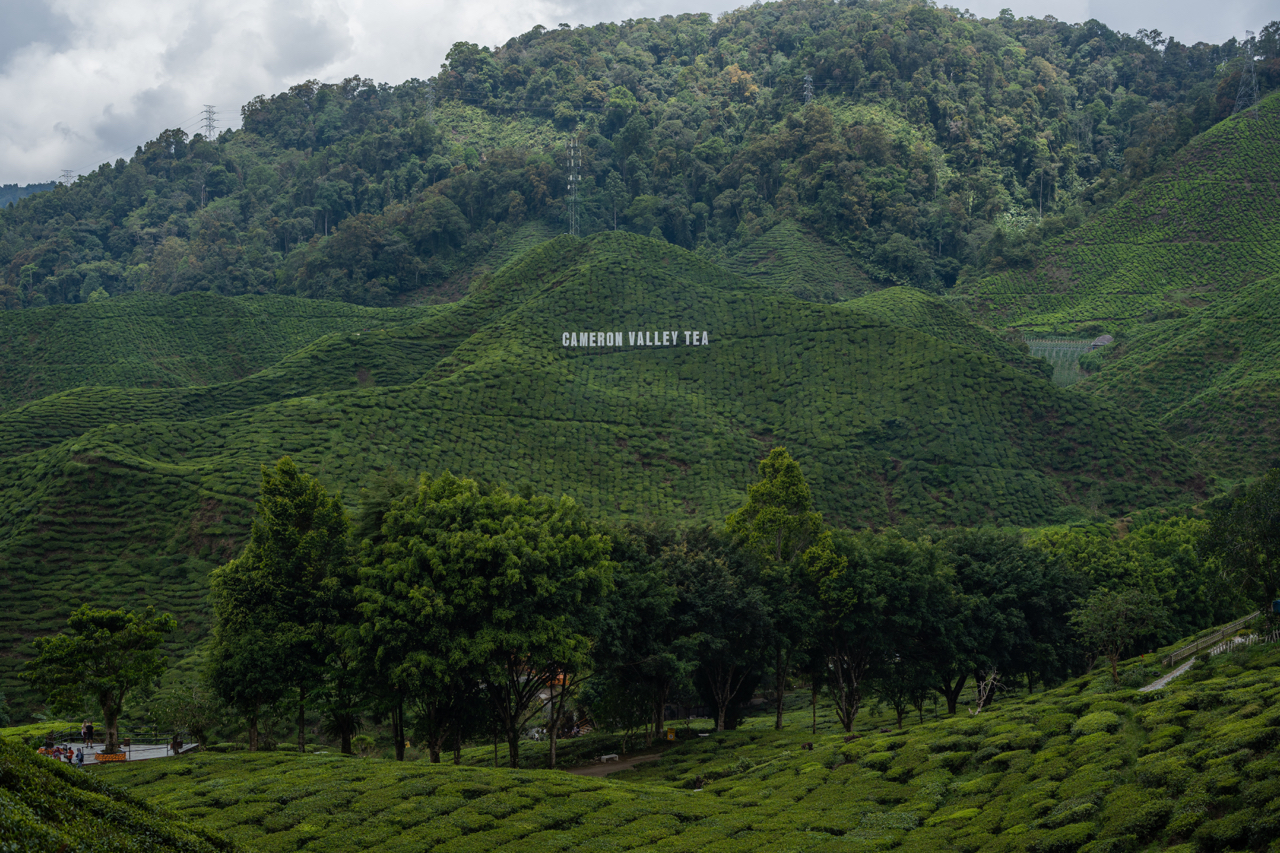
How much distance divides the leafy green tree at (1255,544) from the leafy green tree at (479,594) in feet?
74.3

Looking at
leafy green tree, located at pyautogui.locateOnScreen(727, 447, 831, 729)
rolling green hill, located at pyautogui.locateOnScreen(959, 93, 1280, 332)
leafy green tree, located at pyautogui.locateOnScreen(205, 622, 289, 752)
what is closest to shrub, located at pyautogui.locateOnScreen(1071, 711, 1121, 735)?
leafy green tree, located at pyautogui.locateOnScreen(727, 447, 831, 729)

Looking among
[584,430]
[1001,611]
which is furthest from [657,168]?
[1001,611]

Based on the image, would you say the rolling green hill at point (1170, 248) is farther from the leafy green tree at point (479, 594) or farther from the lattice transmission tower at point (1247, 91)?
the leafy green tree at point (479, 594)

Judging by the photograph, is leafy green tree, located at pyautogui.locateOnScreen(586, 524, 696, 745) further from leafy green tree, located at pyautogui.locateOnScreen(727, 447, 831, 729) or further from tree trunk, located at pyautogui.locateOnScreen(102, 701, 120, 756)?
tree trunk, located at pyautogui.locateOnScreen(102, 701, 120, 756)

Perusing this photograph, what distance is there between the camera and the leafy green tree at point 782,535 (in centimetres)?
4288

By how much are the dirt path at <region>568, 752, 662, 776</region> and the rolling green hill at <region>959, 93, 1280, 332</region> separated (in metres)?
95.7

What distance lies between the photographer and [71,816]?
12375 millimetres

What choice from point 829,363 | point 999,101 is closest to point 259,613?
point 829,363

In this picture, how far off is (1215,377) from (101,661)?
9862 centimetres

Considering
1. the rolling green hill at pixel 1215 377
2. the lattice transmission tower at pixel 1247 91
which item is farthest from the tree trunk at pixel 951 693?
the lattice transmission tower at pixel 1247 91

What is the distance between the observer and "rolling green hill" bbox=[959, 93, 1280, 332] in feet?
381

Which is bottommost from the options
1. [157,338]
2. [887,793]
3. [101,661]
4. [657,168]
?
[887,793]

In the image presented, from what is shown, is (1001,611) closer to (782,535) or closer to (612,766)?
(782,535)

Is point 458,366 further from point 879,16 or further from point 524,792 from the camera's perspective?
point 879,16
